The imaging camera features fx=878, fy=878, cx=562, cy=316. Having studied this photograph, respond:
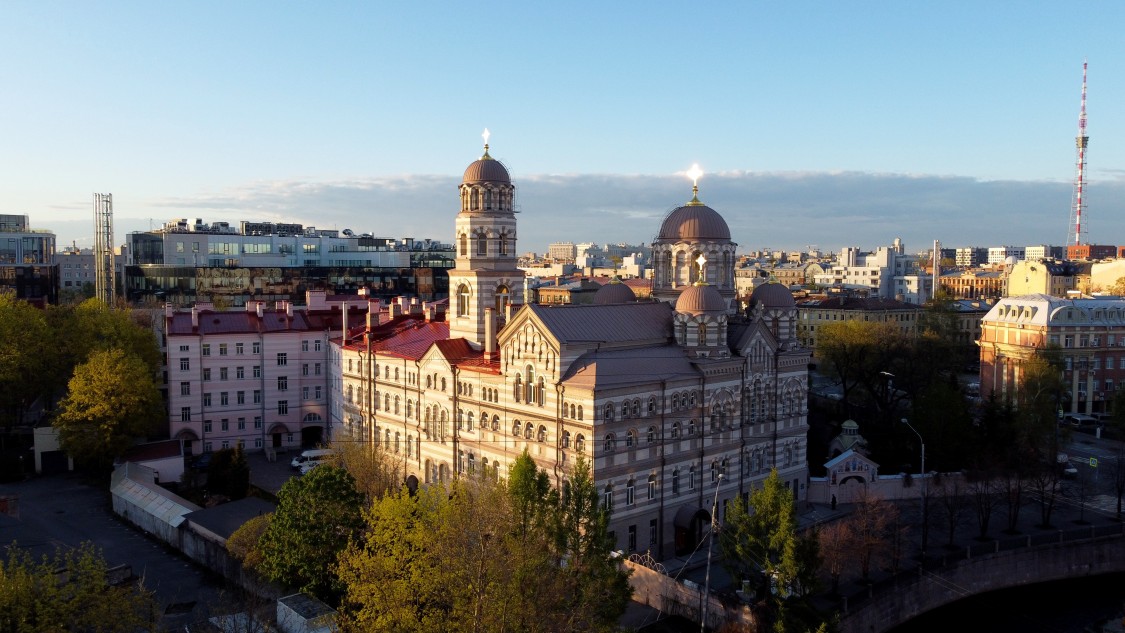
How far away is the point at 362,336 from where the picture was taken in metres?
65.9

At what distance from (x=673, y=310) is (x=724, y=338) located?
13.1 ft

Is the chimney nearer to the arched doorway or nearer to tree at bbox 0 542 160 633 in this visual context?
the arched doorway

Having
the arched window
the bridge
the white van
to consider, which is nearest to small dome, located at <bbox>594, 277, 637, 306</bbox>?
the arched window

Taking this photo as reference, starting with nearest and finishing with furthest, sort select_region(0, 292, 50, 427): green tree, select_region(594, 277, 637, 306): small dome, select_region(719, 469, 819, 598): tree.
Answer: select_region(719, 469, 819, 598): tree
select_region(594, 277, 637, 306): small dome
select_region(0, 292, 50, 427): green tree

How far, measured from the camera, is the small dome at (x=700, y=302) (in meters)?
50.6

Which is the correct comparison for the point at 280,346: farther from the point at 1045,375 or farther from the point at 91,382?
the point at 1045,375

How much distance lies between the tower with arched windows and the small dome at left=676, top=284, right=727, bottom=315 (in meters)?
13.2

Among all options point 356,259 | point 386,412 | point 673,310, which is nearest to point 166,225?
point 356,259

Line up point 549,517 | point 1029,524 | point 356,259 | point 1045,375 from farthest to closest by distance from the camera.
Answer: point 356,259, point 1045,375, point 1029,524, point 549,517

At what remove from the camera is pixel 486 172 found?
193 ft

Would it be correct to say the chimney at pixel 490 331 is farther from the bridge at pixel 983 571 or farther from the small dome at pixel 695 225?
the bridge at pixel 983 571

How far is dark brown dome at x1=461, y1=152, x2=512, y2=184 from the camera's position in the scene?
193 ft

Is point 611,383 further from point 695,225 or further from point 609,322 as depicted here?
point 695,225

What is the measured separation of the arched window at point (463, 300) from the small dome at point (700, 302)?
15.4m
